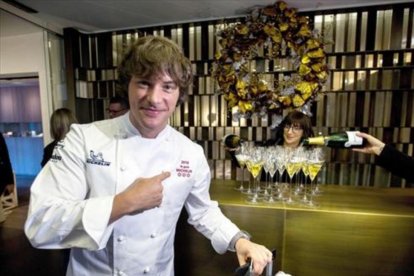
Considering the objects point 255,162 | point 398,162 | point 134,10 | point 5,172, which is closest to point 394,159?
point 398,162

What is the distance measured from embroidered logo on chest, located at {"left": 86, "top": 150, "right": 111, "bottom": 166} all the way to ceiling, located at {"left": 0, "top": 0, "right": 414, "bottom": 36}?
2.03 m

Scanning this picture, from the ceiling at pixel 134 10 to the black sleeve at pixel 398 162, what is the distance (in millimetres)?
1779

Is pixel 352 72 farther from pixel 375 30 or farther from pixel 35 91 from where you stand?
pixel 35 91

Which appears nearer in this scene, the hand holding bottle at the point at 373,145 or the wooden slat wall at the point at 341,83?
the hand holding bottle at the point at 373,145

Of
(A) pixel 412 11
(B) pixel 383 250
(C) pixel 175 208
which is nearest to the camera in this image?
(C) pixel 175 208

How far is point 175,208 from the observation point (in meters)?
0.96

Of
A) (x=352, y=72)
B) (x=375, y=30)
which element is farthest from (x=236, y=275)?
(x=375, y=30)

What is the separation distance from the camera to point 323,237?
1181 millimetres

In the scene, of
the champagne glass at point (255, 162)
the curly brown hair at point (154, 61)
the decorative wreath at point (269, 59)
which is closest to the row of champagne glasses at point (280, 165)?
the champagne glass at point (255, 162)

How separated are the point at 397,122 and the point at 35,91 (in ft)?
22.3

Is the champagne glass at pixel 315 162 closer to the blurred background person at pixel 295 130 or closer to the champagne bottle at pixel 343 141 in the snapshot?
the champagne bottle at pixel 343 141

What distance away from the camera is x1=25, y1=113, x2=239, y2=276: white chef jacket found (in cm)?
68

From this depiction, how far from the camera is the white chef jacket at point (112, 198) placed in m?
0.68

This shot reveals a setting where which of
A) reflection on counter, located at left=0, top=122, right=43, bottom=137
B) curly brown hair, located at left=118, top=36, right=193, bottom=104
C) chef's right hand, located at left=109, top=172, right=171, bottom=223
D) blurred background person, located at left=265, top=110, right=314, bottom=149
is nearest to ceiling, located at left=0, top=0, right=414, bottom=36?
blurred background person, located at left=265, top=110, right=314, bottom=149
